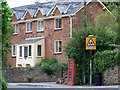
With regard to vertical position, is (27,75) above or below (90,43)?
below

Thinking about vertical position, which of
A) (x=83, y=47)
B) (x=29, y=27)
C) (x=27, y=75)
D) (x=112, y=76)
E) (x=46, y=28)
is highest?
(x=29, y=27)

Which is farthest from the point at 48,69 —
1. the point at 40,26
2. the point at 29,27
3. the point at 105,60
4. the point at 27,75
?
the point at 105,60

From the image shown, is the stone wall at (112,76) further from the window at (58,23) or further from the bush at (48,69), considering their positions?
the window at (58,23)

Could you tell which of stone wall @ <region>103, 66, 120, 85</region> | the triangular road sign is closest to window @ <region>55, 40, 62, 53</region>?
stone wall @ <region>103, 66, 120, 85</region>

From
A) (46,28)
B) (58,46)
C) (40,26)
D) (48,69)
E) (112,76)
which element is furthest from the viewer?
(40,26)

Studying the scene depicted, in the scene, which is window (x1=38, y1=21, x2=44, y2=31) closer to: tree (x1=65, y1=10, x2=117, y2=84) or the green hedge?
tree (x1=65, y1=10, x2=117, y2=84)

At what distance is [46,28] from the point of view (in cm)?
6056

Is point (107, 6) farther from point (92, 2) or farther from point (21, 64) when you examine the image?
point (21, 64)

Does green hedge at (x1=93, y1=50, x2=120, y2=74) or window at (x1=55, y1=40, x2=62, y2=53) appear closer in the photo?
green hedge at (x1=93, y1=50, x2=120, y2=74)

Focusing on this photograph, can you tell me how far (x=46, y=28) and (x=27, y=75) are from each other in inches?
413

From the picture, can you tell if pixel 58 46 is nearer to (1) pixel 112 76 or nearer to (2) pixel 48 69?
(2) pixel 48 69

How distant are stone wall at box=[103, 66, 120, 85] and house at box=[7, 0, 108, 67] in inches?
706

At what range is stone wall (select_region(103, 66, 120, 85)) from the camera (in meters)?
37.3

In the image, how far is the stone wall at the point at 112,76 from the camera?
37.3 metres
